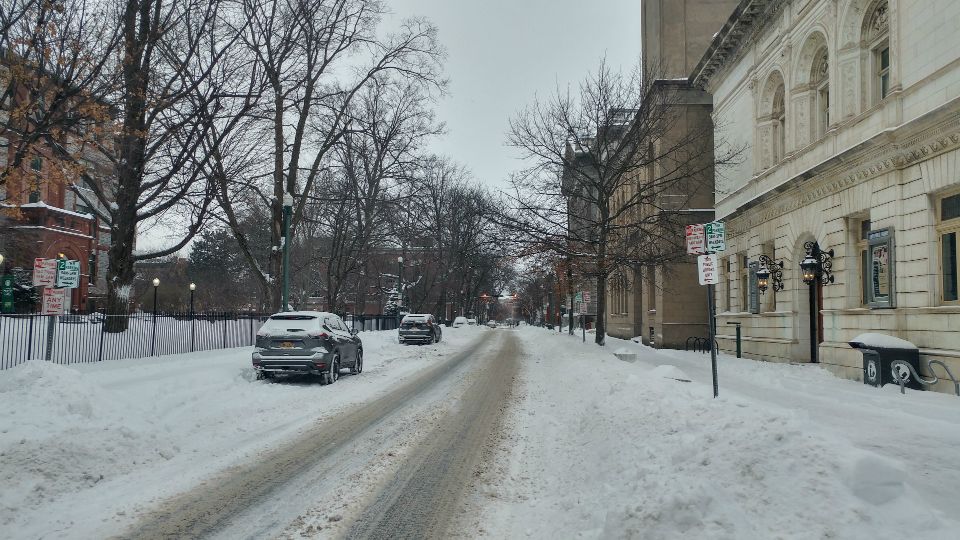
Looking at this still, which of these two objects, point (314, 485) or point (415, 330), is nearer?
point (314, 485)

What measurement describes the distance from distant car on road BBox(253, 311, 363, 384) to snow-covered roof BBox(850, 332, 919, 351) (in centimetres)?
1155

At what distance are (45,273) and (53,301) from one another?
58 centimetres

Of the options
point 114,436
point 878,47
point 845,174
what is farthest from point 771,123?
point 114,436

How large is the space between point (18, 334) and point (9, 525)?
938 centimetres

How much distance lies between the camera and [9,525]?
4.75 metres

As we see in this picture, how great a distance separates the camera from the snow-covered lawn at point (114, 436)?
5.25m

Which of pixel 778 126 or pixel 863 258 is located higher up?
pixel 778 126

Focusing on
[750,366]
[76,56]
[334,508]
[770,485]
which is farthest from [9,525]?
[750,366]

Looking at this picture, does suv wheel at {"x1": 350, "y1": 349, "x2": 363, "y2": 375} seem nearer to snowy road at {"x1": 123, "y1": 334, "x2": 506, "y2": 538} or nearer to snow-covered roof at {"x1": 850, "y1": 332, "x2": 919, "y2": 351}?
snowy road at {"x1": 123, "y1": 334, "x2": 506, "y2": 538}

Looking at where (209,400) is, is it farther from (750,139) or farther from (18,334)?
(750,139)

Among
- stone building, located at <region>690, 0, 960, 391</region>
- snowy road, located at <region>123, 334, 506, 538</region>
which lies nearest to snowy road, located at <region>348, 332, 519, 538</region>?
snowy road, located at <region>123, 334, 506, 538</region>

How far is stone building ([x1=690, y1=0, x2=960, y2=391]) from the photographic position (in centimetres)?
1201

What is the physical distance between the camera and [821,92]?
18.0 metres

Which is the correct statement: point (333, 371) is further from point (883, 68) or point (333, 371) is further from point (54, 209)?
point (54, 209)
